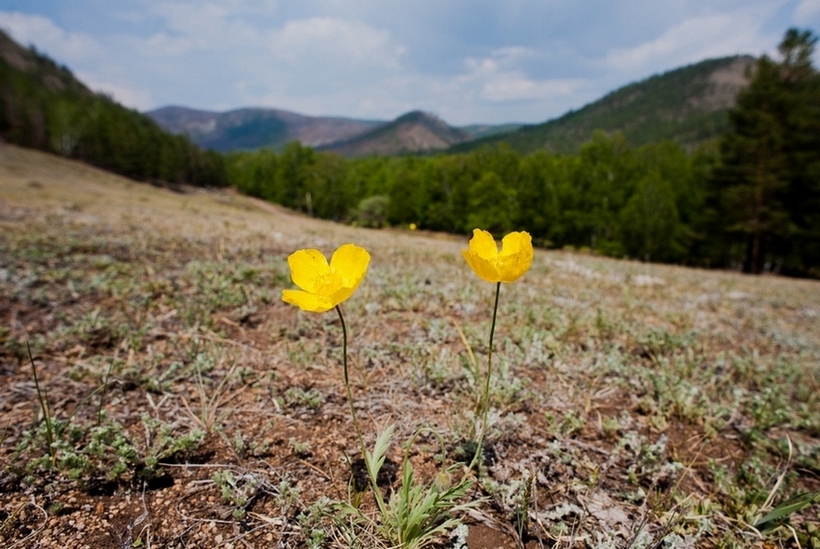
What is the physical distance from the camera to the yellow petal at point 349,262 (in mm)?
1670

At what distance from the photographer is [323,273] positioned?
178 cm

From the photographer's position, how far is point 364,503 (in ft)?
5.83

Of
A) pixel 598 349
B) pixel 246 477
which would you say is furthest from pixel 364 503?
pixel 598 349

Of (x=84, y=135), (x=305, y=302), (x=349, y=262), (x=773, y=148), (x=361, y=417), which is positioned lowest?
(x=361, y=417)

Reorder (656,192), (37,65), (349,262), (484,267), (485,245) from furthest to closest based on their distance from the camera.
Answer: (37,65)
(656,192)
(485,245)
(349,262)
(484,267)

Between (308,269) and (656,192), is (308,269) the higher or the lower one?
the lower one

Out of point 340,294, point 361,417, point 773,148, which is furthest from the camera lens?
point 773,148

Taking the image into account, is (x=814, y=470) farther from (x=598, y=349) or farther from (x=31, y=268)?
(x=31, y=268)

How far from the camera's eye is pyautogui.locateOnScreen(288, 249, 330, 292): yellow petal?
5.64 ft

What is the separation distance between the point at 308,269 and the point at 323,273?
0.07 meters

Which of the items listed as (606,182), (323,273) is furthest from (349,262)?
(606,182)

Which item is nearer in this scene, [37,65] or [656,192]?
[656,192]

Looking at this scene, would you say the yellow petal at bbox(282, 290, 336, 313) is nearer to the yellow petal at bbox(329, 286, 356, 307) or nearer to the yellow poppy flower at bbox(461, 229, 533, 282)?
the yellow petal at bbox(329, 286, 356, 307)

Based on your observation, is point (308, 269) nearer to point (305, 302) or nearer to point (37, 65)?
point (305, 302)
